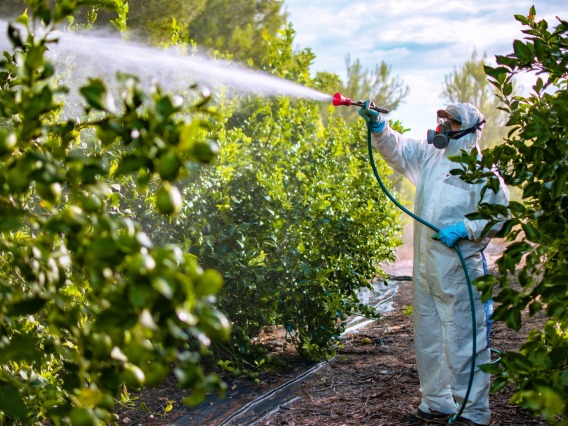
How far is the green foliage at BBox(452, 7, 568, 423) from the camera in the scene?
5.49ft

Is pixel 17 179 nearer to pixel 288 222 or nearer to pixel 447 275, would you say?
pixel 447 275

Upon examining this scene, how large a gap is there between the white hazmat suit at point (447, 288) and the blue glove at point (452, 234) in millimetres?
42

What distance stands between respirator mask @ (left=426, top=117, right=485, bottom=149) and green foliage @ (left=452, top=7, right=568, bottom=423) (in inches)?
51.1

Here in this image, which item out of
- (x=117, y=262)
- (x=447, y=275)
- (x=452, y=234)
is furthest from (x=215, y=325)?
Result: (x=447, y=275)

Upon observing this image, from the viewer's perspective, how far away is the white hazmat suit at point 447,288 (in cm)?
362

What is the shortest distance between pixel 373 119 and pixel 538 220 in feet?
6.66

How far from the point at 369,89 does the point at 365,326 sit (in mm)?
18708

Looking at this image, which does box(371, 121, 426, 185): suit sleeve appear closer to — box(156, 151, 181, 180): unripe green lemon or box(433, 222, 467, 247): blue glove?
box(433, 222, 467, 247): blue glove

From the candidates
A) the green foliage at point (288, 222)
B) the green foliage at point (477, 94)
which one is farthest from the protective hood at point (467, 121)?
the green foliage at point (477, 94)

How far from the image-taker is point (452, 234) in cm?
357

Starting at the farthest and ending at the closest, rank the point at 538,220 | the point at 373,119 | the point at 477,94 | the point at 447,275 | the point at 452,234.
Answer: the point at 477,94
the point at 373,119
the point at 447,275
the point at 452,234
the point at 538,220

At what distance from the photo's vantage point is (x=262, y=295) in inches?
170

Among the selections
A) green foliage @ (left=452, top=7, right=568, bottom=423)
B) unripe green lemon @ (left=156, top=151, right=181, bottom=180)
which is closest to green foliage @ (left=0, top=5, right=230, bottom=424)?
unripe green lemon @ (left=156, top=151, right=181, bottom=180)

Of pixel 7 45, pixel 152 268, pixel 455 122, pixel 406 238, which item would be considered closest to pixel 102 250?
pixel 152 268
